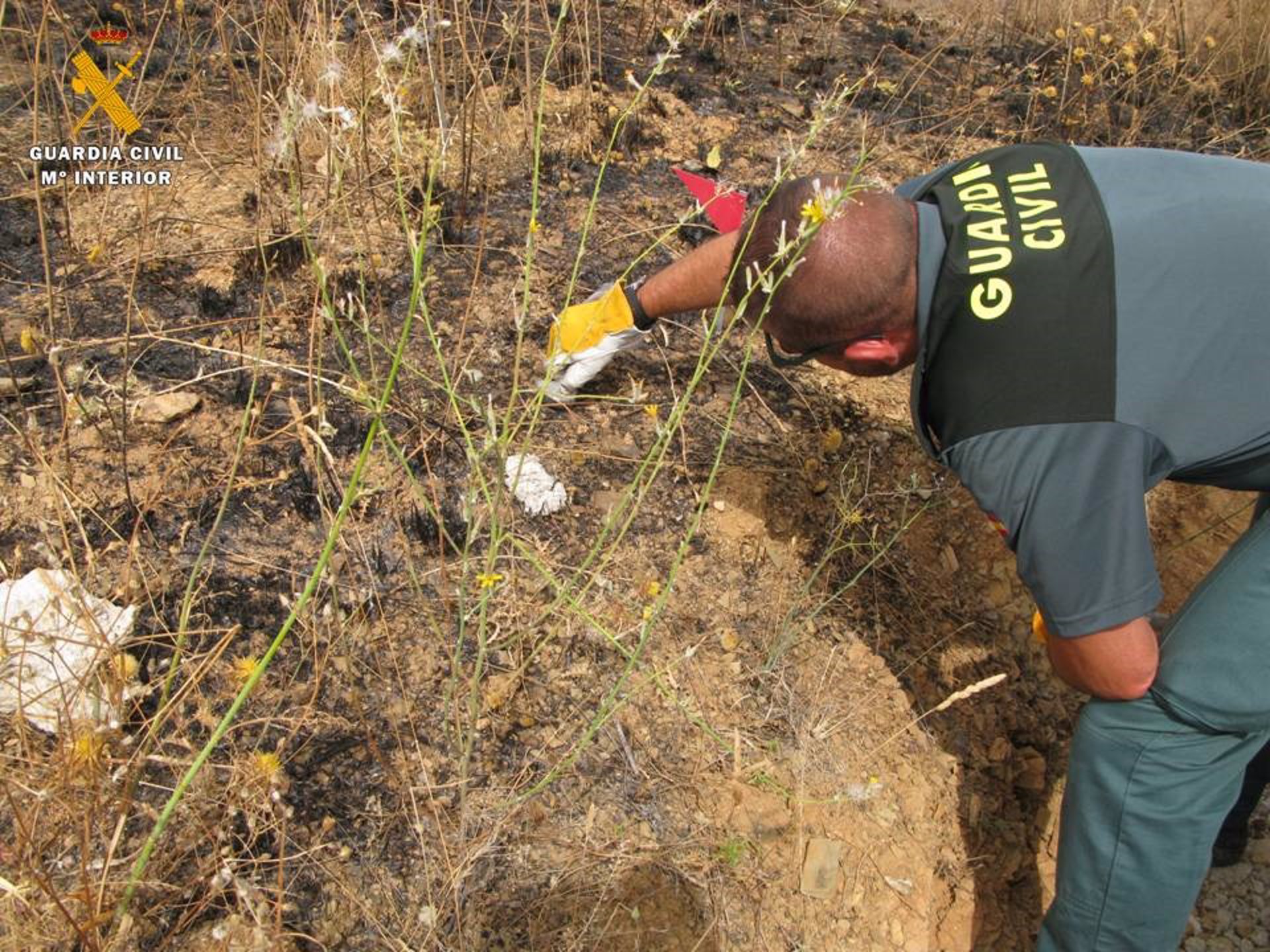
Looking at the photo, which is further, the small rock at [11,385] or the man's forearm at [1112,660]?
the small rock at [11,385]

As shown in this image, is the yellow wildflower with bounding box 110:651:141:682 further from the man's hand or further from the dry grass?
the man's hand

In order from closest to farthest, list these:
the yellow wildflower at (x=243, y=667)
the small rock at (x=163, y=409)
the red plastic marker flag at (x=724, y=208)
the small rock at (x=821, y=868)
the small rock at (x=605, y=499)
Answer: the yellow wildflower at (x=243, y=667), the small rock at (x=821, y=868), the small rock at (x=163, y=409), the small rock at (x=605, y=499), the red plastic marker flag at (x=724, y=208)

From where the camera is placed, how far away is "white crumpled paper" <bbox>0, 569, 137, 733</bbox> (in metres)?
1.41

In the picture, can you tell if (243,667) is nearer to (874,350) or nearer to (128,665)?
(128,665)

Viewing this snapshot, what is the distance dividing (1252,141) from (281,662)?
3.66 metres

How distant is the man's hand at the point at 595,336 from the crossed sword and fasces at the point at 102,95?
1280 millimetres

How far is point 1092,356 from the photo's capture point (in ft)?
4.48

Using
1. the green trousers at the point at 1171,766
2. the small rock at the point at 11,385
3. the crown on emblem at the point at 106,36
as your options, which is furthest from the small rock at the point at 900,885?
the crown on emblem at the point at 106,36

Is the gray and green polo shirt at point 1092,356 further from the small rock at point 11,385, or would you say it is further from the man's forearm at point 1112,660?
the small rock at point 11,385

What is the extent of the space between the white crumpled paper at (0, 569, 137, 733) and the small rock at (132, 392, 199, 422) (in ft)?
1.51

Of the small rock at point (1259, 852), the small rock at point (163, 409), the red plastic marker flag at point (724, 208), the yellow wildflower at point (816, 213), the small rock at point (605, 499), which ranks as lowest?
the small rock at point (1259, 852)

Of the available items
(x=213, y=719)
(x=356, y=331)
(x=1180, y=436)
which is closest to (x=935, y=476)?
(x=1180, y=436)

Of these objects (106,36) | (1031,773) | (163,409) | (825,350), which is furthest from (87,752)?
(106,36)

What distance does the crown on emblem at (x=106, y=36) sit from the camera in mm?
2980
